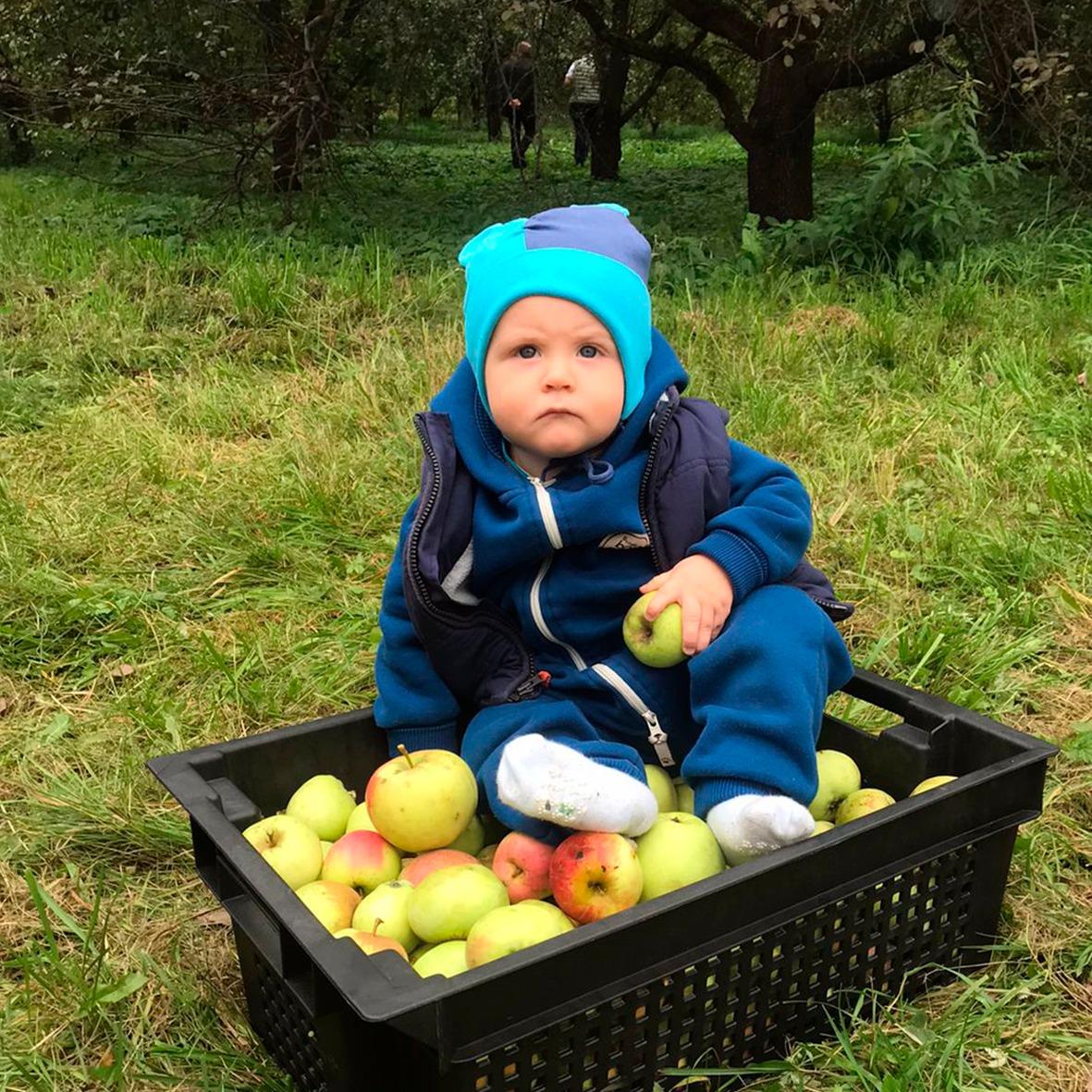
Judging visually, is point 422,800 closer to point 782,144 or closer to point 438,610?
point 438,610

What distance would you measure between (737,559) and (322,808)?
2.69ft

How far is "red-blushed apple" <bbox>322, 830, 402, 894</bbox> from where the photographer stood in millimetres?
1901

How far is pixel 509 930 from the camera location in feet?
5.13

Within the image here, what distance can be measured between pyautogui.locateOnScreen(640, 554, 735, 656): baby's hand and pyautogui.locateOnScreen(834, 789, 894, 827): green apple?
367mm

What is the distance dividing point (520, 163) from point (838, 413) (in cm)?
442

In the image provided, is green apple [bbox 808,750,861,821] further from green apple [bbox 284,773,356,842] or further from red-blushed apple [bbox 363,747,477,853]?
green apple [bbox 284,773,356,842]

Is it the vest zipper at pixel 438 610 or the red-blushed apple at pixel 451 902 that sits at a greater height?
the vest zipper at pixel 438 610

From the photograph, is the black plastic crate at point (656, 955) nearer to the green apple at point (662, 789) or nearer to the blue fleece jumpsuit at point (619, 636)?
the blue fleece jumpsuit at point (619, 636)

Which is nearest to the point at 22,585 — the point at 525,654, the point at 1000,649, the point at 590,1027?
the point at 525,654

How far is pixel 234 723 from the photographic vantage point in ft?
8.49

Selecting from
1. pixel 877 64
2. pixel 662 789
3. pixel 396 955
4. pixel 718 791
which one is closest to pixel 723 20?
pixel 877 64

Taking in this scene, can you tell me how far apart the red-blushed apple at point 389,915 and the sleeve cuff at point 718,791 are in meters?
0.47

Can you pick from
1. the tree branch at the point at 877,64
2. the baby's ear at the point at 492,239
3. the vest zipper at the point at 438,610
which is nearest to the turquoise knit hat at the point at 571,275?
the baby's ear at the point at 492,239

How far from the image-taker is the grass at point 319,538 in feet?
5.94
